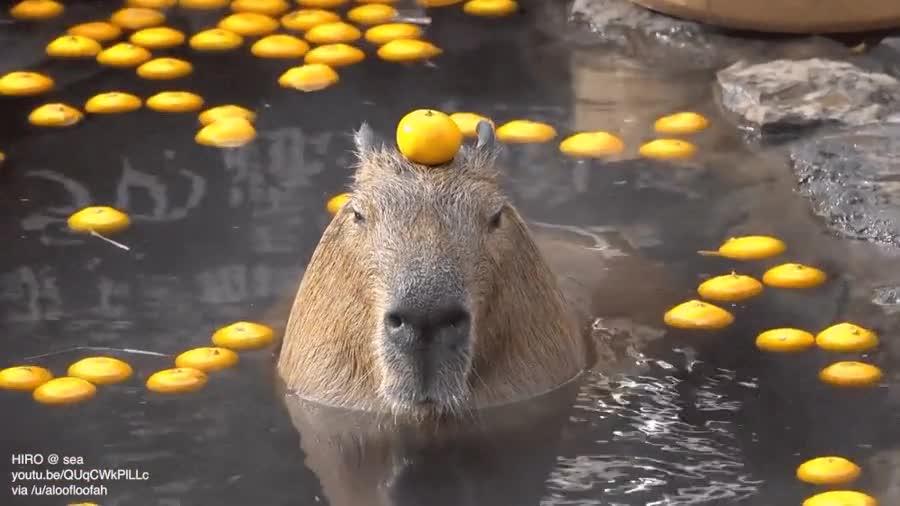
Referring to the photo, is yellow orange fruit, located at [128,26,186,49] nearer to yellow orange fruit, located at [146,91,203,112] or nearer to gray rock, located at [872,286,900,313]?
yellow orange fruit, located at [146,91,203,112]

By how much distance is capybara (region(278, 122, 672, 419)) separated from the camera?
5.86 meters

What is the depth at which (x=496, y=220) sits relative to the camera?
6.27 m

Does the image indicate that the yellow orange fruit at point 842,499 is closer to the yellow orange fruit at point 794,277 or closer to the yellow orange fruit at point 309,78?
the yellow orange fruit at point 794,277

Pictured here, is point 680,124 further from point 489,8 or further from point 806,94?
point 489,8

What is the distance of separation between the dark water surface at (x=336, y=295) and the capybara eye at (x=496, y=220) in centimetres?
69

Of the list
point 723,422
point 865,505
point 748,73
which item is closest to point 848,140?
point 748,73

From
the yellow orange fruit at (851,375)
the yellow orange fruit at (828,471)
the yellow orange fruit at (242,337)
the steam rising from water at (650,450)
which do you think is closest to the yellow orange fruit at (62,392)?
the yellow orange fruit at (242,337)

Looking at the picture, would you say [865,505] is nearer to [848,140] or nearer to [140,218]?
[848,140]

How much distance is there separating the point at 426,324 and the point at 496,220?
24.8 inches

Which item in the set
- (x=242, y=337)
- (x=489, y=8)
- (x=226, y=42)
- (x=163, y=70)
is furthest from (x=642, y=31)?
(x=242, y=337)

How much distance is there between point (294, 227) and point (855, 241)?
7.66 ft

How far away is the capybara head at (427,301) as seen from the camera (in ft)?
19.2

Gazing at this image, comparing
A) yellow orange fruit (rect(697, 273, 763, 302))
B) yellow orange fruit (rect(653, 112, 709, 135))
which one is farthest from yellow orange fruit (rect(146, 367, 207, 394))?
yellow orange fruit (rect(653, 112, 709, 135))

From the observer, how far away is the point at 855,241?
25.1 ft
